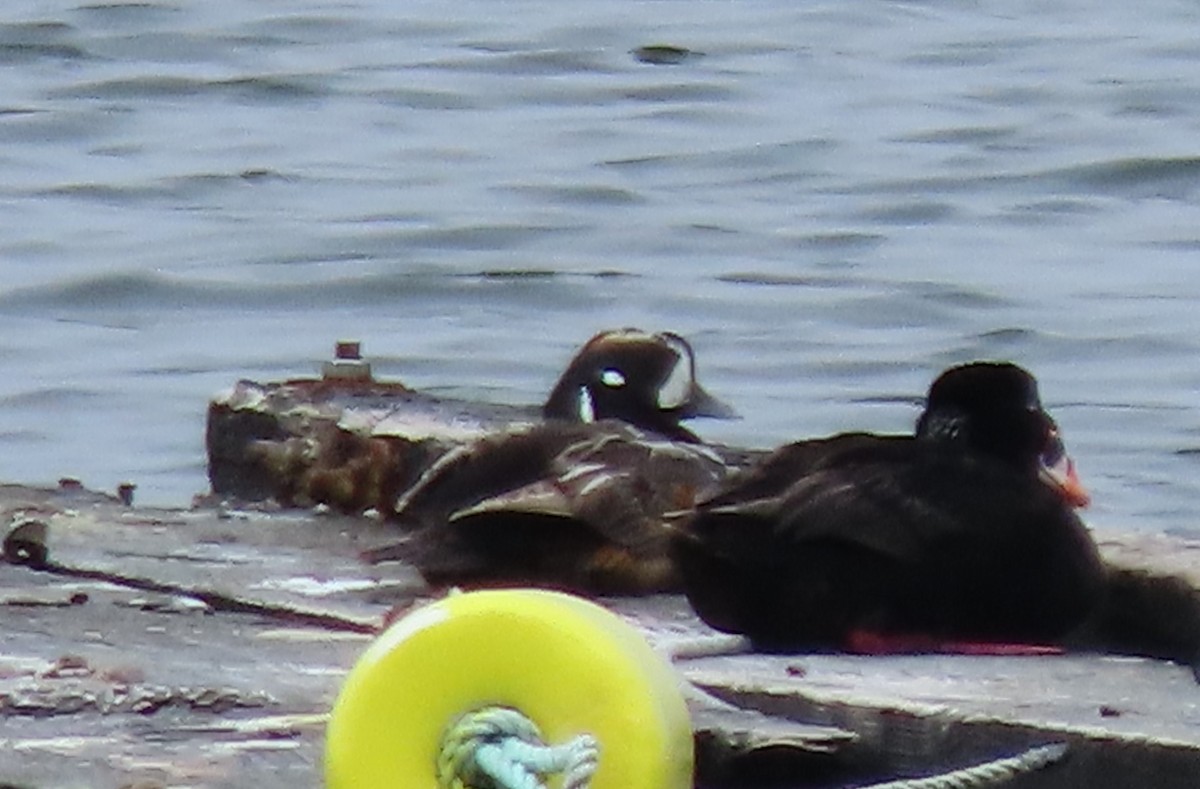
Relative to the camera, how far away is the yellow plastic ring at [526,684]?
177 inches

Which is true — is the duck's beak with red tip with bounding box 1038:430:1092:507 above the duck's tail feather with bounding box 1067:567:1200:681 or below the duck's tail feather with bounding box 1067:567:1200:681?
above

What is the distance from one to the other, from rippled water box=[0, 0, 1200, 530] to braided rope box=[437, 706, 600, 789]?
735 centimetres

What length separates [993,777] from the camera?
5039 millimetres

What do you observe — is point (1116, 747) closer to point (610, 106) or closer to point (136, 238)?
point (136, 238)

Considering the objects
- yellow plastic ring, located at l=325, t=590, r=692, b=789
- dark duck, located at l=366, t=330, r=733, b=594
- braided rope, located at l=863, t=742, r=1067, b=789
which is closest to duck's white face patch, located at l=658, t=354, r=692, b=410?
dark duck, located at l=366, t=330, r=733, b=594

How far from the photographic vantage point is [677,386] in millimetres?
9148

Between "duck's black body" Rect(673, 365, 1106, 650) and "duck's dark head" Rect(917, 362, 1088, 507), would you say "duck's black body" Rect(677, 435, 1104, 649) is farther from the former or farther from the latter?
"duck's dark head" Rect(917, 362, 1088, 507)

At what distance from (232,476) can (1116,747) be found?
13.1ft

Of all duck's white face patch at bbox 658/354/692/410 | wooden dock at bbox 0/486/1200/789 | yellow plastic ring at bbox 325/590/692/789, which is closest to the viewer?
yellow plastic ring at bbox 325/590/692/789

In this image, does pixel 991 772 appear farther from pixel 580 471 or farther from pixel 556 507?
pixel 580 471

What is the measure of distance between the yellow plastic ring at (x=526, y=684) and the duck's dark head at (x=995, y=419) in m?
2.75

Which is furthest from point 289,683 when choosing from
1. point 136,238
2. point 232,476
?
point 136,238

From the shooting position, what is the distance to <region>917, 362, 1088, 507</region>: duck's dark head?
722 centimetres

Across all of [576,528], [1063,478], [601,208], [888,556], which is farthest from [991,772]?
[601,208]
